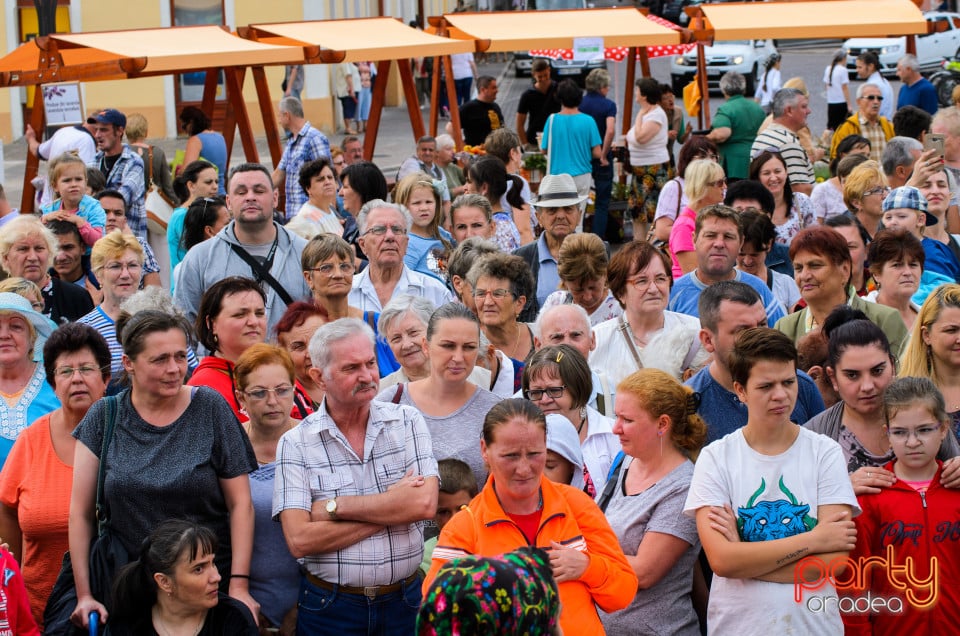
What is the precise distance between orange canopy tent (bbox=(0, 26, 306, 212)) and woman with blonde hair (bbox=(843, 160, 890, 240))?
235 inches

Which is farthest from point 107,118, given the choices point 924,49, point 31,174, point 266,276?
point 924,49

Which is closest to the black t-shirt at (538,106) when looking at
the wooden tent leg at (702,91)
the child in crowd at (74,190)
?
the wooden tent leg at (702,91)

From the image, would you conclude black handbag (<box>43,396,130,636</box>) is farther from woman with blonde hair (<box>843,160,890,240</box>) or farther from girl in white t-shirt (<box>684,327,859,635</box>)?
woman with blonde hair (<box>843,160,890,240</box>)

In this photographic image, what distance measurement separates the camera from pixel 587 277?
6.80m

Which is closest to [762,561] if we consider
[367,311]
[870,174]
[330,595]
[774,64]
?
[330,595]

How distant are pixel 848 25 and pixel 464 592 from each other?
44.2 feet

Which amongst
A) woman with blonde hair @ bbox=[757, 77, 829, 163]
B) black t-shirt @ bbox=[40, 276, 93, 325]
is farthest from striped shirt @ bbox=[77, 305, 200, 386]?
woman with blonde hair @ bbox=[757, 77, 829, 163]

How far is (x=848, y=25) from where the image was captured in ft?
48.4

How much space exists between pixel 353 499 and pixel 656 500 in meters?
1.11

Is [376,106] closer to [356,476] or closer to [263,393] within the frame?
[263,393]

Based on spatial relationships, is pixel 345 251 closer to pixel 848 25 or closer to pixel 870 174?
pixel 870 174

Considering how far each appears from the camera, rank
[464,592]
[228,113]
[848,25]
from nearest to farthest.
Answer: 1. [464,592]
2. [228,113]
3. [848,25]

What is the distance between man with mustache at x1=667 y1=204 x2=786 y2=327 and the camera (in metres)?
6.86

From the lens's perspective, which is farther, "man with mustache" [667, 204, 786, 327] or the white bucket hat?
the white bucket hat
